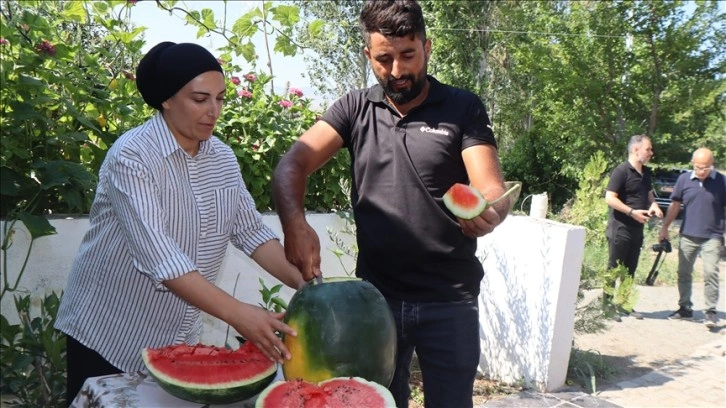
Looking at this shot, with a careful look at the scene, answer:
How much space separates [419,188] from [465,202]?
1.61 ft

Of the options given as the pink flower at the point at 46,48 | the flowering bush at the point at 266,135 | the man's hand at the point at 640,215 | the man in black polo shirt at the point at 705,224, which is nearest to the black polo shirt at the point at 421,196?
the pink flower at the point at 46,48

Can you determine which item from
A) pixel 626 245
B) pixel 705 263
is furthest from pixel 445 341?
pixel 705 263

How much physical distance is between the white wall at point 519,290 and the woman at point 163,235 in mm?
2236

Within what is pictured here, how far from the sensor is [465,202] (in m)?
1.97

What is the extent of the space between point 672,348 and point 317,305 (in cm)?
571

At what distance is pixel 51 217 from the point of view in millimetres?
3648

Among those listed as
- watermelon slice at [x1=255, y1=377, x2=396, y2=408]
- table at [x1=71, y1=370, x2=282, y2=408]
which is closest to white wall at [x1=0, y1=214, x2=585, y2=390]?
table at [x1=71, y1=370, x2=282, y2=408]

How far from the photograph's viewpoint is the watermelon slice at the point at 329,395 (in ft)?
5.54

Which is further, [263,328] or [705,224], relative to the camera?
[705,224]

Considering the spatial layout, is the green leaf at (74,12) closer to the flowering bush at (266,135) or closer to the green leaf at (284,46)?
the flowering bush at (266,135)

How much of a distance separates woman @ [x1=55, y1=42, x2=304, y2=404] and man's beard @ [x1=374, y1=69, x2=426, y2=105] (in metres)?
0.61

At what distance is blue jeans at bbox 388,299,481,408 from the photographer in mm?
2465

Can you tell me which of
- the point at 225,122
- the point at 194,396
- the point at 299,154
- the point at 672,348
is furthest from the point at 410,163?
the point at 672,348

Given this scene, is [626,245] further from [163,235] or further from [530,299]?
[163,235]
